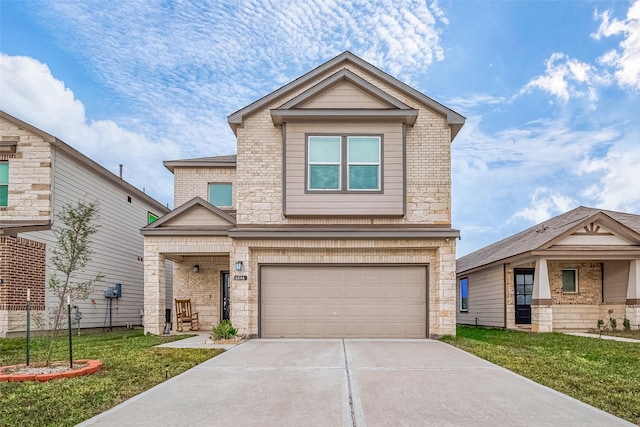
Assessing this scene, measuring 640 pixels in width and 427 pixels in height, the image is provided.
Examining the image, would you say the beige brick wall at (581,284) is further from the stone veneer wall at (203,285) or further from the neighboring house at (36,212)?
the neighboring house at (36,212)

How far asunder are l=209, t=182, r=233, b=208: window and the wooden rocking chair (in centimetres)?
411

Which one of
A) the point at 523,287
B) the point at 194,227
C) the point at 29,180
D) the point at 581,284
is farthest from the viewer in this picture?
the point at 523,287

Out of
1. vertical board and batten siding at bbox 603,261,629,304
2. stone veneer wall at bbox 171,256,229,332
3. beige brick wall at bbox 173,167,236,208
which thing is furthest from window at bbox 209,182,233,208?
vertical board and batten siding at bbox 603,261,629,304

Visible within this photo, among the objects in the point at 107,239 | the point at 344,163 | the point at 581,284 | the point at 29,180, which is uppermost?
the point at 344,163

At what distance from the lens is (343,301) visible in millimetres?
13891

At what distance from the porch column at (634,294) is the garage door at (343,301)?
8.58 m

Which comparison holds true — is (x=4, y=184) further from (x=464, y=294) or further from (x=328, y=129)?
(x=464, y=294)

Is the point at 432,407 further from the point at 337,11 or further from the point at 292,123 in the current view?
the point at 337,11

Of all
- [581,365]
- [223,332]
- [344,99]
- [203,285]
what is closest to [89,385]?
[223,332]

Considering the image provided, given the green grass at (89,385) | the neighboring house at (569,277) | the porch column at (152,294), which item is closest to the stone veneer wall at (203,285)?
the porch column at (152,294)

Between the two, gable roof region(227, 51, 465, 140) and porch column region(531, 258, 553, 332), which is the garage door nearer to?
gable roof region(227, 51, 465, 140)

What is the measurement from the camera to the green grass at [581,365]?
652cm

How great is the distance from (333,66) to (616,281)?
12862 mm

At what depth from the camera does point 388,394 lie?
6441mm
